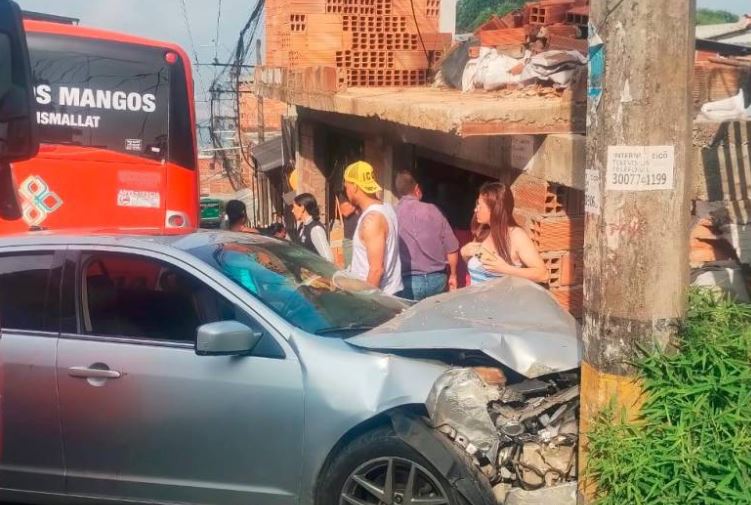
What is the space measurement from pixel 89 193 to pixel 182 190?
81cm

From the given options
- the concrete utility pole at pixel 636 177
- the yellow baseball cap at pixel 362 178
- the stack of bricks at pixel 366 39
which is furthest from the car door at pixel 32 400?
the stack of bricks at pixel 366 39

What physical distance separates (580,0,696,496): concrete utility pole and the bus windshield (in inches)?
215

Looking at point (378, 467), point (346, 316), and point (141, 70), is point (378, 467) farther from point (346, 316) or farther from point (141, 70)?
point (141, 70)

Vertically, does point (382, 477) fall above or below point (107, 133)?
below

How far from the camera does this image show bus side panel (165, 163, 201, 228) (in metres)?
8.71

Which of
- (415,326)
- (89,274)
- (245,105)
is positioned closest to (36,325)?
(89,274)

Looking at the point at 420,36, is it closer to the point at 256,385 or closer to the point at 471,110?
the point at 471,110

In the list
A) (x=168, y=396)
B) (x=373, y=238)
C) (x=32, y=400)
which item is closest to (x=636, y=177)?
(x=168, y=396)

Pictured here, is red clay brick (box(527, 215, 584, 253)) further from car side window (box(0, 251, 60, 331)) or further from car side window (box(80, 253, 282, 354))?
car side window (box(0, 251, 60, 331))

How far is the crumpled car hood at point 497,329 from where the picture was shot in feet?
14.1

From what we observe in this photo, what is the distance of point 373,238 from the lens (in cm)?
610

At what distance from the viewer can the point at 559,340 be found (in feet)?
14.6

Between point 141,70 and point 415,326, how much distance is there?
198 inches

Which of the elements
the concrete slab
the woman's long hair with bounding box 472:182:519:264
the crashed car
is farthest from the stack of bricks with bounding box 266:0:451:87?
the crashed car
